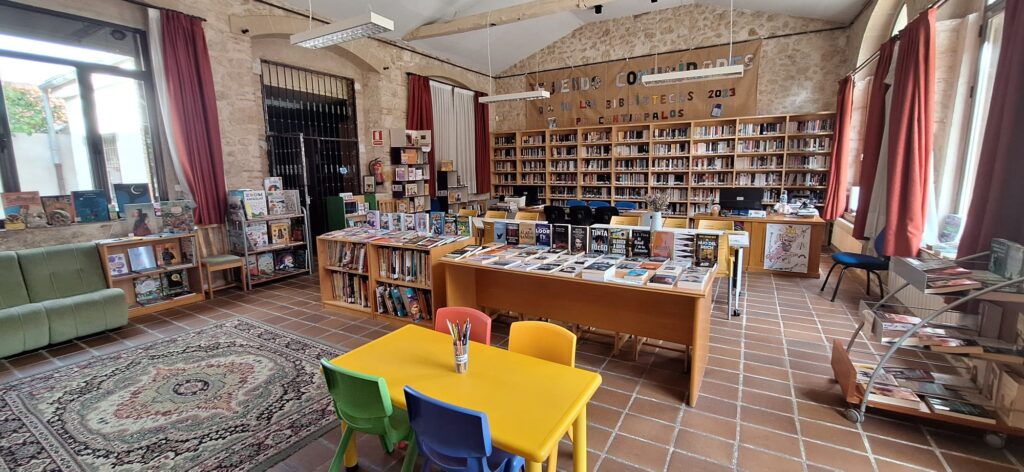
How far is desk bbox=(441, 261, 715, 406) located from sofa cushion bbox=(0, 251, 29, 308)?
13.5 feet

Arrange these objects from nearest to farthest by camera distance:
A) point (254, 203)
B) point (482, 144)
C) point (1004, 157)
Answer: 1. point (1004, 157)
2. point (254, 203)
3. point (482, 144)

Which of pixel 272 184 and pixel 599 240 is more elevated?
pixel 272 184

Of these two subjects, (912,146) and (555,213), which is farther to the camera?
(555,213)

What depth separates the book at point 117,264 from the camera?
4875 millimetres

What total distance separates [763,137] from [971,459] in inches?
277

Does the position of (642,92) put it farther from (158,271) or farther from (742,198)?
(158,271)

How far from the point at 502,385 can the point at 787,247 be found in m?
5.94

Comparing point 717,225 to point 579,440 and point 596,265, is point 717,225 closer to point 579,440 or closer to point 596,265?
point 596,265

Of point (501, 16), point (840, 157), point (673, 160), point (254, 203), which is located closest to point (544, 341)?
point (254, 203)

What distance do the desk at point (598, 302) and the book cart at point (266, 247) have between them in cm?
335

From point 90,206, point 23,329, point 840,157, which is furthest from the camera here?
point 840,157

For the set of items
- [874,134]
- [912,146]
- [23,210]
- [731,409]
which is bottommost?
[731,409]

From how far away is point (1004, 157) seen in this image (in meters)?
2.70

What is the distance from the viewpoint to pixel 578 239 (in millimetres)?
4000
